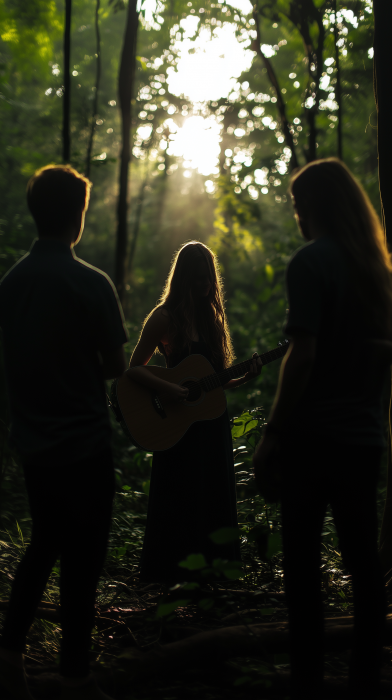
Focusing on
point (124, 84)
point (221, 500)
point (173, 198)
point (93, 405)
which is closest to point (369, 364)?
point (93, 405)

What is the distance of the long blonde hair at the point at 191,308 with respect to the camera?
3.04 meters

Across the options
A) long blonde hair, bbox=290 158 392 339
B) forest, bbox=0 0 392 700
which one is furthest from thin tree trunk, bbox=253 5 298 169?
long blonde hair, bbox=290 158 392 339

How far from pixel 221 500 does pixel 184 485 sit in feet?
0.77

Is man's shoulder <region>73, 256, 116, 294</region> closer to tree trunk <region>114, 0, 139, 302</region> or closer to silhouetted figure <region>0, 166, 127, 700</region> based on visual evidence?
silhouetted figure <region>0, 166, 127, 700</region>

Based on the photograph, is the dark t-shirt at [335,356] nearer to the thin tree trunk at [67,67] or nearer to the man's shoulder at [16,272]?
the man's shoulder at [16,272]

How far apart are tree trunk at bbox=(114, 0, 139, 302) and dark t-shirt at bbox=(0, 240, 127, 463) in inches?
224

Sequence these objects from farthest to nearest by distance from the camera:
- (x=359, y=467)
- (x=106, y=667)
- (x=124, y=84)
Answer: (x=124, y=84) < (x=106, y=667) < (x=359, y=467)

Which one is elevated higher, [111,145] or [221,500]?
[111,145]

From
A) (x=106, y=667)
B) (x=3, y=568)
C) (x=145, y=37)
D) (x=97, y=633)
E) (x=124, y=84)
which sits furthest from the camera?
(x=145, y=37)

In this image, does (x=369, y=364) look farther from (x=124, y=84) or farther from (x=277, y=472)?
(x=124, y=84)

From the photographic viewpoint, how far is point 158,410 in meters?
2.94

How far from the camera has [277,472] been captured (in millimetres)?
1786

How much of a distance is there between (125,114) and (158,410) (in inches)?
220

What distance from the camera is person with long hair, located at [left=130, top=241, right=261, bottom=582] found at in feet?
9.66
